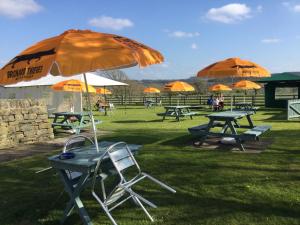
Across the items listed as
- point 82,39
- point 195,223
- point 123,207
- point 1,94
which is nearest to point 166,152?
point 123,207

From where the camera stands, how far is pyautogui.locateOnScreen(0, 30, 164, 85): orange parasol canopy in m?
3.76

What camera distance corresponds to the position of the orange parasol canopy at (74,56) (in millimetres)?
3758

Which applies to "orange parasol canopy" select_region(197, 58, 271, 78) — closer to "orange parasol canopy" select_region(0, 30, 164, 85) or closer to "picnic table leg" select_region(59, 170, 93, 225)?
"orange parasol canopy" select_region(0, 30, 164, 85)

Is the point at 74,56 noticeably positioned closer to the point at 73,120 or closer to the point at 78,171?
the point at 78,171

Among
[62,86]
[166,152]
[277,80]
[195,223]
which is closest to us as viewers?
[195,223]

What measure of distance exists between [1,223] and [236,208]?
2.96 m

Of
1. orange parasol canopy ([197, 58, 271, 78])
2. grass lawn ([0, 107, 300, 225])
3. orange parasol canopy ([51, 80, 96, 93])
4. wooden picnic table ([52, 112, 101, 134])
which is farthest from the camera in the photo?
orange parasol canopy ([51, 80, 96, 93])

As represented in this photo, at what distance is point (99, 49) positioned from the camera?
391 cm

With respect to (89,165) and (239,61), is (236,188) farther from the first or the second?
(239,61)

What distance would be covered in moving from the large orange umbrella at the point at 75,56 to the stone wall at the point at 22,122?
5876 millimetres

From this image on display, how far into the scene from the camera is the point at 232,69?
9.60 metres

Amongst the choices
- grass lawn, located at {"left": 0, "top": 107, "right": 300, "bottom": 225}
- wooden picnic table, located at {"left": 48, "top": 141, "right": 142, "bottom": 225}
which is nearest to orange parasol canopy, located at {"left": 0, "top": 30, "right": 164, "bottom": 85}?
wooden picnic table, located at {"left": 48, "top": 141, "right": 142, "bottom": 225}

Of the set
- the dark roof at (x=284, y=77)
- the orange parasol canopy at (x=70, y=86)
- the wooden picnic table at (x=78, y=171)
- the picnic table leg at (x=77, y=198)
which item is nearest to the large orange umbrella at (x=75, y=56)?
the wooden picnic table at (x=78, y=171)

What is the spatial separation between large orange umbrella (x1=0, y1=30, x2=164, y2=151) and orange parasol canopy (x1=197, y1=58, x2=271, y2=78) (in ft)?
18.0
